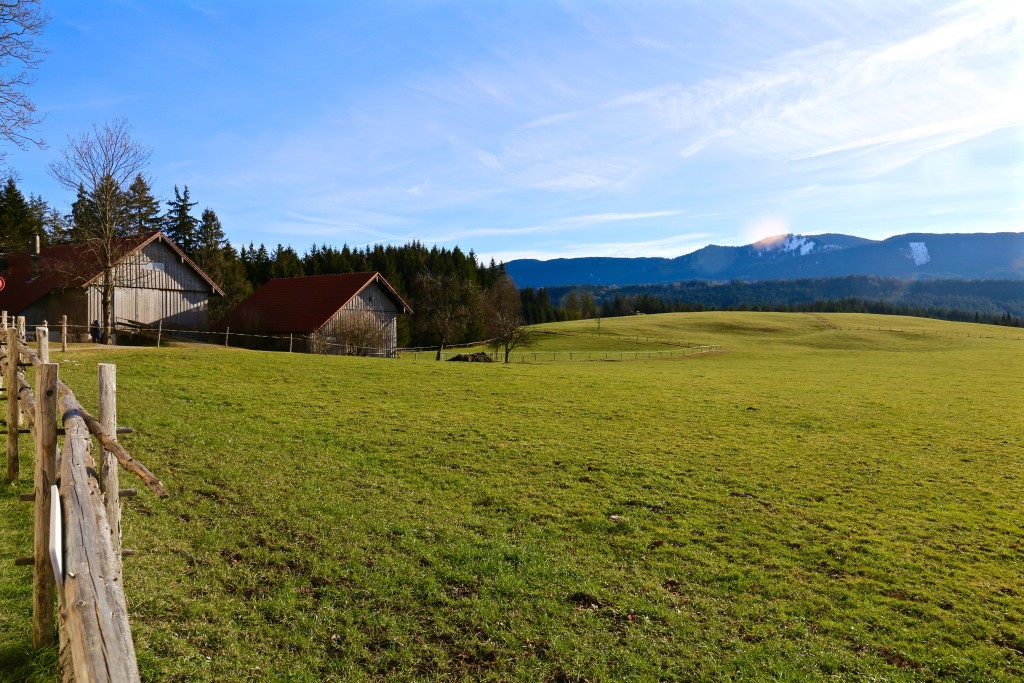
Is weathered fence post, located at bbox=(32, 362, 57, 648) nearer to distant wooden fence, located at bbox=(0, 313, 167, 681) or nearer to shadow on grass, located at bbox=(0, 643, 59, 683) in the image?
distant wooden fence, located at bbox=(0, 313, 167, 681)

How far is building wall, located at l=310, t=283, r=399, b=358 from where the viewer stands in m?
47.3

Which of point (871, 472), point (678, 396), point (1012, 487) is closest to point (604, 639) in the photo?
point (871, 472)

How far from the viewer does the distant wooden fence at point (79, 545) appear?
131 inches

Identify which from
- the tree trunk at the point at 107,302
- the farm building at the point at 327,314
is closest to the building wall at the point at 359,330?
the farm building at the point at 327,314

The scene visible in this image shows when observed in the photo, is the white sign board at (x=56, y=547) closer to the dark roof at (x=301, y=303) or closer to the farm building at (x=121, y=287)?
the farm building at (x=121, y=287)

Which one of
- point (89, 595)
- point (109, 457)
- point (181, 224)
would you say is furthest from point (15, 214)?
point (89, 595)

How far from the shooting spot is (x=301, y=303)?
51188mm

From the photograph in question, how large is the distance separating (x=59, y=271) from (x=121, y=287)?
3.70 meters

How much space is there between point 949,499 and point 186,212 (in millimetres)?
83555

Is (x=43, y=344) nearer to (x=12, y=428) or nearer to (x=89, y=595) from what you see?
(x=12, y=428)

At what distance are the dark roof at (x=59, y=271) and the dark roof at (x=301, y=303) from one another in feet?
15.1

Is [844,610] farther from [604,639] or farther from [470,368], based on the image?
[470,368]

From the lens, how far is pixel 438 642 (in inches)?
279

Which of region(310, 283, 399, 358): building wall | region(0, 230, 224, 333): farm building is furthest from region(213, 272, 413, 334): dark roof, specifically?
region(0, 230, 224, 333): farm building
